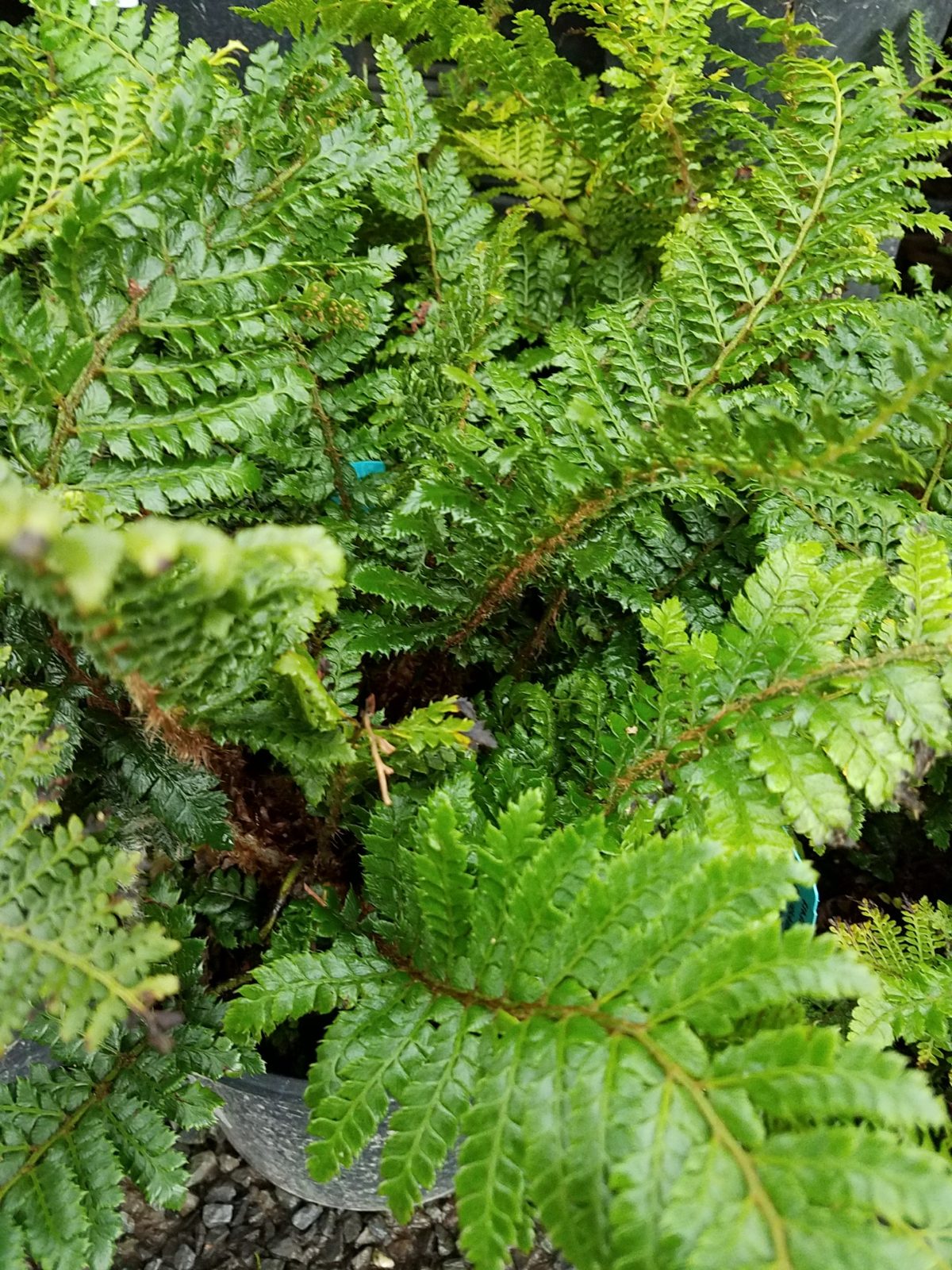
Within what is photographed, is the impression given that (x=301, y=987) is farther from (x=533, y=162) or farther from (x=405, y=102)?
(x=533, y=162)

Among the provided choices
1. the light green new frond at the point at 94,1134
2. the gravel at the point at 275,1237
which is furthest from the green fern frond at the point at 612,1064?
the gravel at the point at 275,1237

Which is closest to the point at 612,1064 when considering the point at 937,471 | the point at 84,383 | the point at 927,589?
the point at 927,589

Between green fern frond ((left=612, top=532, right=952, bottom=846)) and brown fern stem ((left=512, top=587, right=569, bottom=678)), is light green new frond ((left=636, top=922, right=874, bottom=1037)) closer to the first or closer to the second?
green fern frond ((left=612, top=532, right=952, bottom=846))

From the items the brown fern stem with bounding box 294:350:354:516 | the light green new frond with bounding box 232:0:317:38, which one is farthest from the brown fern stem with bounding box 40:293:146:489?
the light green new frond with bounding box 232:0:317:38

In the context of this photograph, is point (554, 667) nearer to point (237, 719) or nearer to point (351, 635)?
point (351, 635)

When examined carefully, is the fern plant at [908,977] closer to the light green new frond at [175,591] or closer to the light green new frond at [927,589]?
the light green new frond at [927,589]

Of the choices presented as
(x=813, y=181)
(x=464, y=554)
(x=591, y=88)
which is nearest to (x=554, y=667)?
(x=464, y=554)
